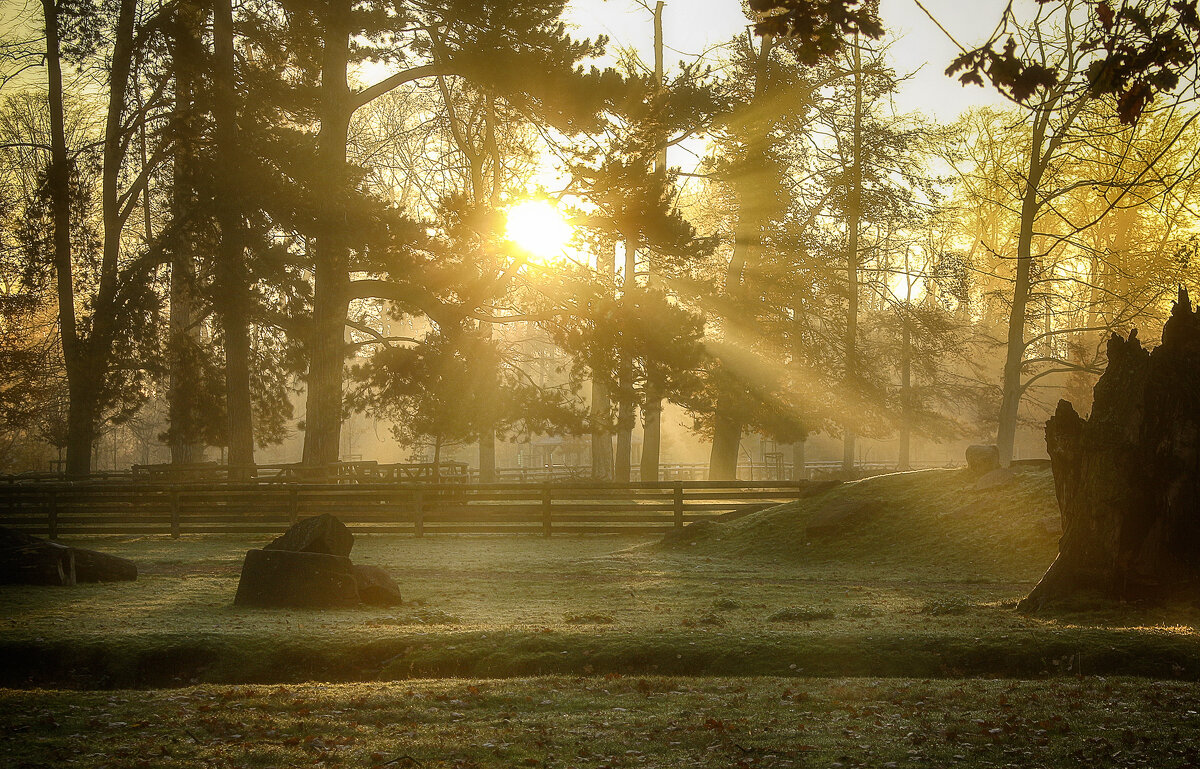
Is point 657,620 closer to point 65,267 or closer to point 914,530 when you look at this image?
point 914,530

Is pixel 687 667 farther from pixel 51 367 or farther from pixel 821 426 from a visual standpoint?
pixel 821 426

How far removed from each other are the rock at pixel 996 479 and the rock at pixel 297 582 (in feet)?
39.8

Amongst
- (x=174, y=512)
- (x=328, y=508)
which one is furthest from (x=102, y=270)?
(x=328, y=508)

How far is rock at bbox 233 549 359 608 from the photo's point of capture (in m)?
12.2

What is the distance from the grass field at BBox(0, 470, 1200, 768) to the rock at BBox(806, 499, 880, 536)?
7.96 ft

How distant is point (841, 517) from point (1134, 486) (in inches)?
330

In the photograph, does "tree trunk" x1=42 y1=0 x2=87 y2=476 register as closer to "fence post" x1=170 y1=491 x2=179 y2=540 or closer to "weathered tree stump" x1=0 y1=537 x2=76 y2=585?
"fence post" x1=170 y1=491 x2=179 y2=540

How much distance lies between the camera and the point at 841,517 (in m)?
18.9

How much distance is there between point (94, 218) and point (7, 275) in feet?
21.4

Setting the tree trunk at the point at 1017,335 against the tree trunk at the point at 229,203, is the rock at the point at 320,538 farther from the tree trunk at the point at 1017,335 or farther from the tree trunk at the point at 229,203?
the tree trunk at the point at 1017,335

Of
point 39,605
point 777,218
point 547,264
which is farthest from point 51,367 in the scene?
point 777,218

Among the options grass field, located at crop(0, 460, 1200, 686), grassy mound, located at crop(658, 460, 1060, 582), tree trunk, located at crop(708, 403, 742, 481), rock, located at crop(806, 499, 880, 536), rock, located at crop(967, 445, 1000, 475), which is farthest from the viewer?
tree trunk, located at crop(708, 403, 742, 481)

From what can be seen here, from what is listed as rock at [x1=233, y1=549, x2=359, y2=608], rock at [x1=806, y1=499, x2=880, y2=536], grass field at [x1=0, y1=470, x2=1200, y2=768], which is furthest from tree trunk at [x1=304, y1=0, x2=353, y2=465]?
rock at [x1=806, y1=499, x2=880, y2=536]

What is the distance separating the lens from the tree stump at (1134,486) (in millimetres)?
10750
